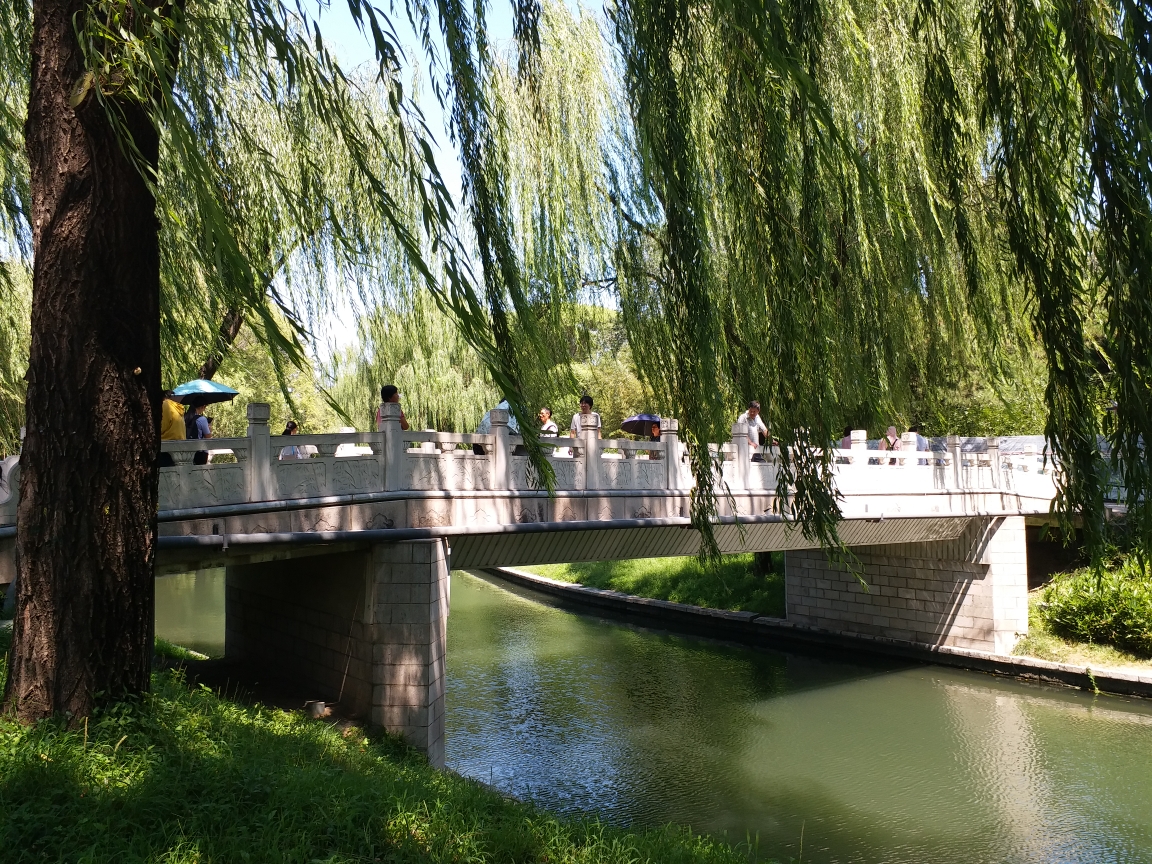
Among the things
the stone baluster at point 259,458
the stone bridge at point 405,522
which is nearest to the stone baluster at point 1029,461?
the stone bridge at point 405,522

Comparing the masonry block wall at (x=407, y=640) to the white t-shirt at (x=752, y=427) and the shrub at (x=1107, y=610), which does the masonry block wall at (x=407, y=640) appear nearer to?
the white t-shirt at (x=752, y=427)

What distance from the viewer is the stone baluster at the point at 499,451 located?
867 cm

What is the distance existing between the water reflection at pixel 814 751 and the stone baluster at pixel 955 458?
9.84 ft

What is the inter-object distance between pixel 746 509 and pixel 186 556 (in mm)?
6131

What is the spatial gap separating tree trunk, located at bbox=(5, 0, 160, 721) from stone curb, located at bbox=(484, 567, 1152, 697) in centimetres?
1253

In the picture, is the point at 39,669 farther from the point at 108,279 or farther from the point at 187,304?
the point at 187,304

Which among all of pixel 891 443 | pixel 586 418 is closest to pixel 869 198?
pixel 586 418

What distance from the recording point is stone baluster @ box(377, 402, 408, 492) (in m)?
8.04

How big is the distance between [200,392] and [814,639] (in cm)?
1109

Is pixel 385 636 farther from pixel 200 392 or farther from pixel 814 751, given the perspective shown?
pixel 814 751

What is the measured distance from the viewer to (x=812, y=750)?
35.2 feet

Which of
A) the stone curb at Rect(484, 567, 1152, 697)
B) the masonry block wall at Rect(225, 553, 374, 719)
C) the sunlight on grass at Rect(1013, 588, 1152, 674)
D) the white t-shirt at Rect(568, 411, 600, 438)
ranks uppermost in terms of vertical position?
the white t-shirt at Rect(568, 411, 600, 438)

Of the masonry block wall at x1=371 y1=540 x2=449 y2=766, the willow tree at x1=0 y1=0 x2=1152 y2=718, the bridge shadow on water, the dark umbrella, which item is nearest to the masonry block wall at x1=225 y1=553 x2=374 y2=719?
the masonry block wall at x1=371 y1=540 x2=449 y2=766

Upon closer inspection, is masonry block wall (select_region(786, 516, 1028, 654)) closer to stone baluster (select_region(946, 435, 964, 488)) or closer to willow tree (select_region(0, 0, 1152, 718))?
stone baluster (select_region(946, 435, 964, 488))
